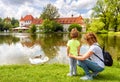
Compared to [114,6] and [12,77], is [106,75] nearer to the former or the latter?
[12,77]

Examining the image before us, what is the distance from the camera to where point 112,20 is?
173 ft

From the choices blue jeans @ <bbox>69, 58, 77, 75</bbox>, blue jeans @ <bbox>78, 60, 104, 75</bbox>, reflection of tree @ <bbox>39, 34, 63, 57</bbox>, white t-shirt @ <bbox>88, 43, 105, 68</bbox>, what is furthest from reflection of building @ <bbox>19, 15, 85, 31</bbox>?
white t-shirt @ <bbox>88, 43, 105, 68</bbox>

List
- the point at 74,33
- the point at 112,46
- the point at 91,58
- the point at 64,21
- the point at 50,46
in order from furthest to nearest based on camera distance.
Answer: the point at 64,21, the point at 50,46, the point at 112,46, the point at 74,33, the point at 91,58

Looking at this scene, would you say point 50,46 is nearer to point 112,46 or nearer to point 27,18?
point 112,46

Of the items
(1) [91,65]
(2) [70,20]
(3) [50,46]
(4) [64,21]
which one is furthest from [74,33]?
(2) [70,20]

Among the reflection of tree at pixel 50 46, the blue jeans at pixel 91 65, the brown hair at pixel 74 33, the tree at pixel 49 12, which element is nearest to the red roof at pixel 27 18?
the tree at pixel 49 12

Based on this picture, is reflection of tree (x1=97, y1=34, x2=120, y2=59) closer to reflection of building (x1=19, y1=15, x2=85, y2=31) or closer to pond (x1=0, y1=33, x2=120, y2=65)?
pond (x1=0, y1=33, x2=120, y2=65)

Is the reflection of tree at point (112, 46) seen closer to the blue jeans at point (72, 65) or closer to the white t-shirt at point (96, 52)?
the blue jeans at point (72, 65)

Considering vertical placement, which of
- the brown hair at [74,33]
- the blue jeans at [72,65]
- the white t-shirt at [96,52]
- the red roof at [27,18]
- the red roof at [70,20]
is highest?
the red roof at [27,18]

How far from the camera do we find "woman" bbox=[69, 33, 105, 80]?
714 centimetres

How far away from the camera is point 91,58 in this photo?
7.32 metres

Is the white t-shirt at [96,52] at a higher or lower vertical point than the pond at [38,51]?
higher

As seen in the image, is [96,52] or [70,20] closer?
[96,52]

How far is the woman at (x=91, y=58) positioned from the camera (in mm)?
7145
